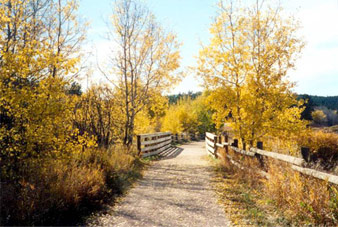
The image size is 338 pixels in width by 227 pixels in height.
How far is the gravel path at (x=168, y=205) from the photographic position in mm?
5008

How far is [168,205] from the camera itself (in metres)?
5.95

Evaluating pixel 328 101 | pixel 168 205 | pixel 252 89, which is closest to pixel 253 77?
pixel 252 89

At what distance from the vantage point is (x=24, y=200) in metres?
4.57

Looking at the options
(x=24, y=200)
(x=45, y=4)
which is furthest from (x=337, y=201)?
(x=45, y=4)

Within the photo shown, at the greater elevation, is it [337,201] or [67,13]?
[67,13]

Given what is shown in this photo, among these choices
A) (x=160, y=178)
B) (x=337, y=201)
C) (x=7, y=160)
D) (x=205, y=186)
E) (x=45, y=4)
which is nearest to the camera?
(x=337, y=201)

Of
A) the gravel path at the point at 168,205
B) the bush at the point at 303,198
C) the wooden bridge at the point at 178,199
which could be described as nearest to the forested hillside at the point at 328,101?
the wooden bridge at the point at 178,199

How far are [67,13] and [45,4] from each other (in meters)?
1.36

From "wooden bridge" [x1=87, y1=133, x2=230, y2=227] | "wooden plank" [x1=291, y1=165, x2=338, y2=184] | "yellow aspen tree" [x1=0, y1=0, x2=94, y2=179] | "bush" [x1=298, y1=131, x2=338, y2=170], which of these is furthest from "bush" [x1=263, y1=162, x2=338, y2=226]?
"bush" [x1=298, y1=131, x2=338, y2=170]

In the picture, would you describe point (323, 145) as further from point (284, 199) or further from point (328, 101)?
point (328, 101)

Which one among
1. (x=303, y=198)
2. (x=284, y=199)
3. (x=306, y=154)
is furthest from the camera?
(x=306, y=154)

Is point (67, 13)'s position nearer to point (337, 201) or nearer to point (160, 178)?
point (160, 178)

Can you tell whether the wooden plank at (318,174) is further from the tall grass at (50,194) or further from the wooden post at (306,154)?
the tall grass at (50,194)

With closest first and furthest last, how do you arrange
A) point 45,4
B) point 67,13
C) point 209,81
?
point 209,81 < point 45,4 < point 67,13
